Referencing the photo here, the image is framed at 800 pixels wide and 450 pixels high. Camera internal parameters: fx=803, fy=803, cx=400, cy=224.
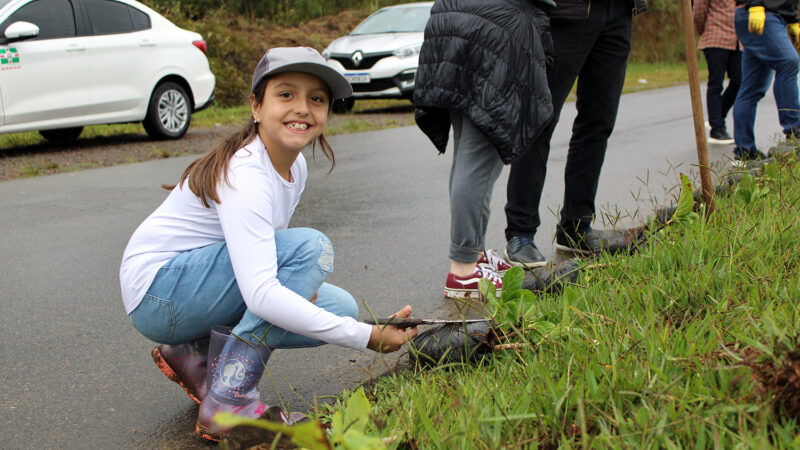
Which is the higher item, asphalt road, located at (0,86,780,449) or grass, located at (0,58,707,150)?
asphalt road, located at (0,86,780,449)

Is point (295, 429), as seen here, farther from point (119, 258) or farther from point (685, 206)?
point (119, 258)

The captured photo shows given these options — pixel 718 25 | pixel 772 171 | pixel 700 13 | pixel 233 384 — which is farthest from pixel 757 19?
pixel 233 384

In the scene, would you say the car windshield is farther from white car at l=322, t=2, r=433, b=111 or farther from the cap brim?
the cap brim

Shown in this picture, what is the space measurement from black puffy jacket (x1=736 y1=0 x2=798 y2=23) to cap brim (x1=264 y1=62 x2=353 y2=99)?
4706mm

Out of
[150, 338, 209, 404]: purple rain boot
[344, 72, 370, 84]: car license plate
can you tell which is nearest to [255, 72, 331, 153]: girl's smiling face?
[150, 338, 209, 404]: purple rain boot

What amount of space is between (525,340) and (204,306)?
950 mm

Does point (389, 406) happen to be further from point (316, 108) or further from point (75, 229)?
point (75, 229)

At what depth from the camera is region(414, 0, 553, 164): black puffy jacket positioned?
10.4 feet

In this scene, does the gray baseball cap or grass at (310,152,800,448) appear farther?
the gray baseball cap

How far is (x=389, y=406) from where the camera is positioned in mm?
2086

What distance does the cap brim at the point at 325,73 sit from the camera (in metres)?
2.33

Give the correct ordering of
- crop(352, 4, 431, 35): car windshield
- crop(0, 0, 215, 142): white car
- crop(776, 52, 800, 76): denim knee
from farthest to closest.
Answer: crop(352, 4, 431, 35): car windshield
crop(0, 0, 215, 142): white car
crop(776, 52, 800, 76): denim knee

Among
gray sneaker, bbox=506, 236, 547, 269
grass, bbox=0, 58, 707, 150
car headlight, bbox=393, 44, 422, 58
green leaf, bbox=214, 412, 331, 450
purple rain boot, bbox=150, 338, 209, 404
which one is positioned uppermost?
green leaf, bbox=214, 412, 331, 450

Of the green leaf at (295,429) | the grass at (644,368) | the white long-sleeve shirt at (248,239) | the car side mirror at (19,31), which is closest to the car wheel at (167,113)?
the car side mirror at (19,31)
